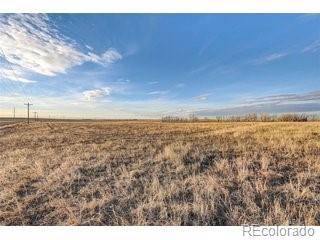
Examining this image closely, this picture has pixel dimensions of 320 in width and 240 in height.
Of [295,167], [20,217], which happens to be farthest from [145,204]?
[295,167]

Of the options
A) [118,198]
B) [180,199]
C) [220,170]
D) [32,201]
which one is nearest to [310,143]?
[220,170]

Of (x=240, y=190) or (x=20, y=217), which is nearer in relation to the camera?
(x=20, y=217)

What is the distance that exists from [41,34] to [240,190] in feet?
21.8

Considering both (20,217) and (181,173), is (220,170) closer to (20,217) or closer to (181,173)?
(181,173)

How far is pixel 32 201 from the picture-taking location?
21.2ft

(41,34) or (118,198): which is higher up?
(41,34)

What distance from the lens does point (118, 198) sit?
6.29 m

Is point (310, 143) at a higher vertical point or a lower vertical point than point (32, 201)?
higher
